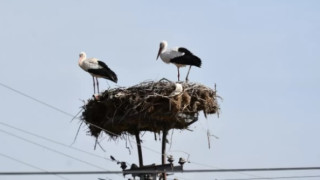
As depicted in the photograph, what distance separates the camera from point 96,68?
16844 millimetres

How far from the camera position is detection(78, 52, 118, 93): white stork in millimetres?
16344

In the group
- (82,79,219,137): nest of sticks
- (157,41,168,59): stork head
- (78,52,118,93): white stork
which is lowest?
(82,79,219,137): nest of sticks

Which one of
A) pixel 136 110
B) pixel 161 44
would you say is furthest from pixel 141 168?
pixel 161 44

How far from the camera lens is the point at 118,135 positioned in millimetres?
15344

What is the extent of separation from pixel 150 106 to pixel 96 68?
2730 millimetres

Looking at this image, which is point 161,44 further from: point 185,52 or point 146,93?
point 146,93

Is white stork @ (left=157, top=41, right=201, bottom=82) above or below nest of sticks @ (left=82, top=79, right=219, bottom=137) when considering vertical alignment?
above

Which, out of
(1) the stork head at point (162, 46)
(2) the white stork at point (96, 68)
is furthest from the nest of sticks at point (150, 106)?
(1) the stork head at point (162, 46)

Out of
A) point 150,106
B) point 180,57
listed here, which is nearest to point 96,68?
point 180,57

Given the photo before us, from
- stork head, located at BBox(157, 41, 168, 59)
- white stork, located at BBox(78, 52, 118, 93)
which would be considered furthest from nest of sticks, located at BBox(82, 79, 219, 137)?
stork head, located at BBox(157, 41, 168, 59)

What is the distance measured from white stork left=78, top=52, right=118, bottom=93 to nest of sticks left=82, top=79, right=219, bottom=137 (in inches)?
43.0

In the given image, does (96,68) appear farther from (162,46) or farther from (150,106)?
(150,106)

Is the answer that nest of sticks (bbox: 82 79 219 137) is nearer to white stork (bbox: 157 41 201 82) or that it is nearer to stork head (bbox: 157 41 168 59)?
white stork (bbox: 157 41 201 82)

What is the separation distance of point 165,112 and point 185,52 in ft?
8.09
